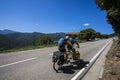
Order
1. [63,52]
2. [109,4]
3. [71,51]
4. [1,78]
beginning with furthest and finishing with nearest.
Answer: [109,4] < [71,51] < [63,52] < [1,78]

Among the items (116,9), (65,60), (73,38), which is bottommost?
(65,60)

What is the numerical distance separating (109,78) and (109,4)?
7666 millimetres

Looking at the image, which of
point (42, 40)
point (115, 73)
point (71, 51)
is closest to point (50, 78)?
point (115, 73)

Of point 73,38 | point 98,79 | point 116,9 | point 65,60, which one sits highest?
point 116,9

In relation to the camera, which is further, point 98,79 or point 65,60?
point 65,60

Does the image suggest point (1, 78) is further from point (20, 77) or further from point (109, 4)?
point (109, 4)

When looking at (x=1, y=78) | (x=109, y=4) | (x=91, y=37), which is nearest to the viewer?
(x=1, y=78)

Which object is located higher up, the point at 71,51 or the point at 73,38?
the point at 73,38

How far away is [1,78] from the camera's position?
656 cm

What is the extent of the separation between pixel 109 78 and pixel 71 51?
3992mm

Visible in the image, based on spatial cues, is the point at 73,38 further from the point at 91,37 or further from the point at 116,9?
the point at 91,37

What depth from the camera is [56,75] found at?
7.24 metres

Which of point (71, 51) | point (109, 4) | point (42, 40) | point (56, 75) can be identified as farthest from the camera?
point (42, 40)

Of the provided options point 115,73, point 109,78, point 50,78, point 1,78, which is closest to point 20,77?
point 1,78
